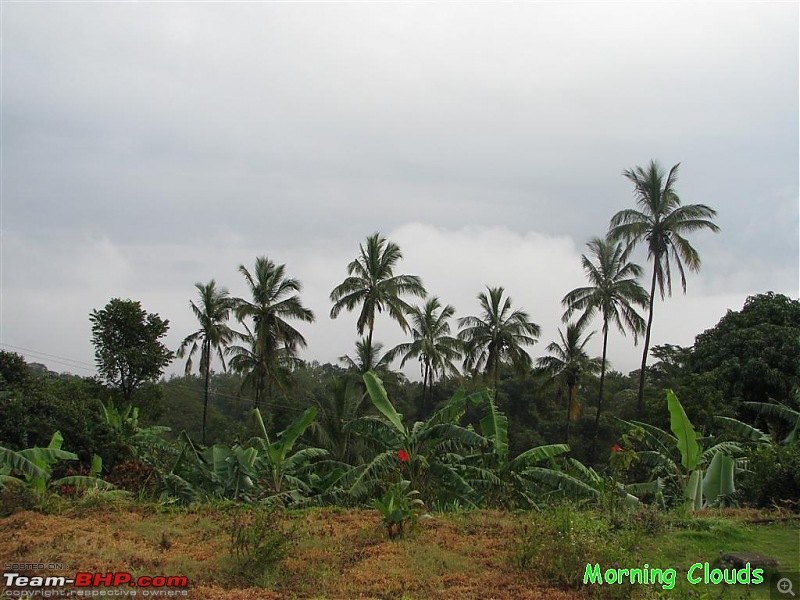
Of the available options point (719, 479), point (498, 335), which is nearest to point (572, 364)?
point (498, 335)

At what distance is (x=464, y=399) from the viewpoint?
1371cm

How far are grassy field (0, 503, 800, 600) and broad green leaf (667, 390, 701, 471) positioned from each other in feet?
6.39

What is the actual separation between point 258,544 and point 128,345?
2294 centimetres

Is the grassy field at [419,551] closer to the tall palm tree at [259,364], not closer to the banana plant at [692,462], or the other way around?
the banana plant at [692,462]

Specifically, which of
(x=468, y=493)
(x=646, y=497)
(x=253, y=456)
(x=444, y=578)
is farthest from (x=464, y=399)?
(x=646, y=497)

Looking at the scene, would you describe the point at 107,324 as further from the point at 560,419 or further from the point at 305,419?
the point at 560,419

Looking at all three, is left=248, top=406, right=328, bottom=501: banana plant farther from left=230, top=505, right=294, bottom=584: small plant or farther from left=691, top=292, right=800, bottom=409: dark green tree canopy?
left=691, top=292, right=800, bottom=409: dark green tree canopy

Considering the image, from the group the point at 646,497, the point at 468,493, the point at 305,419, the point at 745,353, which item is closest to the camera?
the point at 468,493

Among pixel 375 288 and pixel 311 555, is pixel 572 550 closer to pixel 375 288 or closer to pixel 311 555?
pixel 311 555

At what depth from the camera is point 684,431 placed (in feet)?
39.7

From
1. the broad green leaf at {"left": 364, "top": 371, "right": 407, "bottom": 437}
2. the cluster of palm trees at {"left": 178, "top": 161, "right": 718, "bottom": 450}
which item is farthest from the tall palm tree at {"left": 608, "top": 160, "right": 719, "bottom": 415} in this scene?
the broad green leaf at {"left": 364, "top": 371, "right": 407, "bottom": 437}

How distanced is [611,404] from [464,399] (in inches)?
1302

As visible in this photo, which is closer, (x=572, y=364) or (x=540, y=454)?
(x=540, y=454)

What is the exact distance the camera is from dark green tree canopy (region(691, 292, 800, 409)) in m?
25.2
